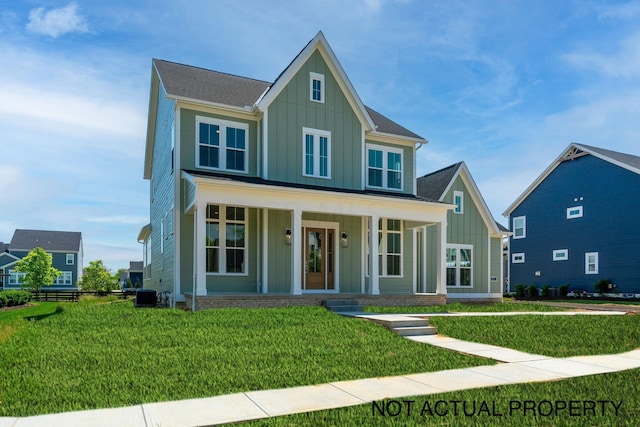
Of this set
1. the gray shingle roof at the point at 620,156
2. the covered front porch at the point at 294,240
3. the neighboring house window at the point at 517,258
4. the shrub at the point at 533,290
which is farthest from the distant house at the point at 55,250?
the gray shingle roof at the point at 620,156

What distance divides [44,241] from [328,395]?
61410 mm

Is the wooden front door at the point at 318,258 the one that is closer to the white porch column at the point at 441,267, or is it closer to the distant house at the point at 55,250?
the white porch column at the point at 441,267

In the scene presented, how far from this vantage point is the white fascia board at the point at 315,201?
13.3m

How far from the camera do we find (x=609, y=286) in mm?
26750

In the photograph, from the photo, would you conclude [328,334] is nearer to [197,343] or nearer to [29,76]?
[197,343]

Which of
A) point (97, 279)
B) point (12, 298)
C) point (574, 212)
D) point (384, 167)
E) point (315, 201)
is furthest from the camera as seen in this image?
point (97, 279)

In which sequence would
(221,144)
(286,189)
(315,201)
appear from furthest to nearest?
(221,144), (315,201), (286,189)

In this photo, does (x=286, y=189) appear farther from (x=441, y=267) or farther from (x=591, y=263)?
(x=591, y=263)

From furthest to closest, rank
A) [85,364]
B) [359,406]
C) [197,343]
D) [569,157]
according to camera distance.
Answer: [569,157], [197,343], [85,364], [359,406]

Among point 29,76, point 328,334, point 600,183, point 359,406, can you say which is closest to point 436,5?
point 328,334

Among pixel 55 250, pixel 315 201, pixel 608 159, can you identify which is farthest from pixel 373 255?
pixel 55 250

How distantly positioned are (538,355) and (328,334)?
3.67 metres

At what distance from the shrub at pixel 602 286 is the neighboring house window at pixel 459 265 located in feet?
33.6

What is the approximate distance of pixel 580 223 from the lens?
2902cm
